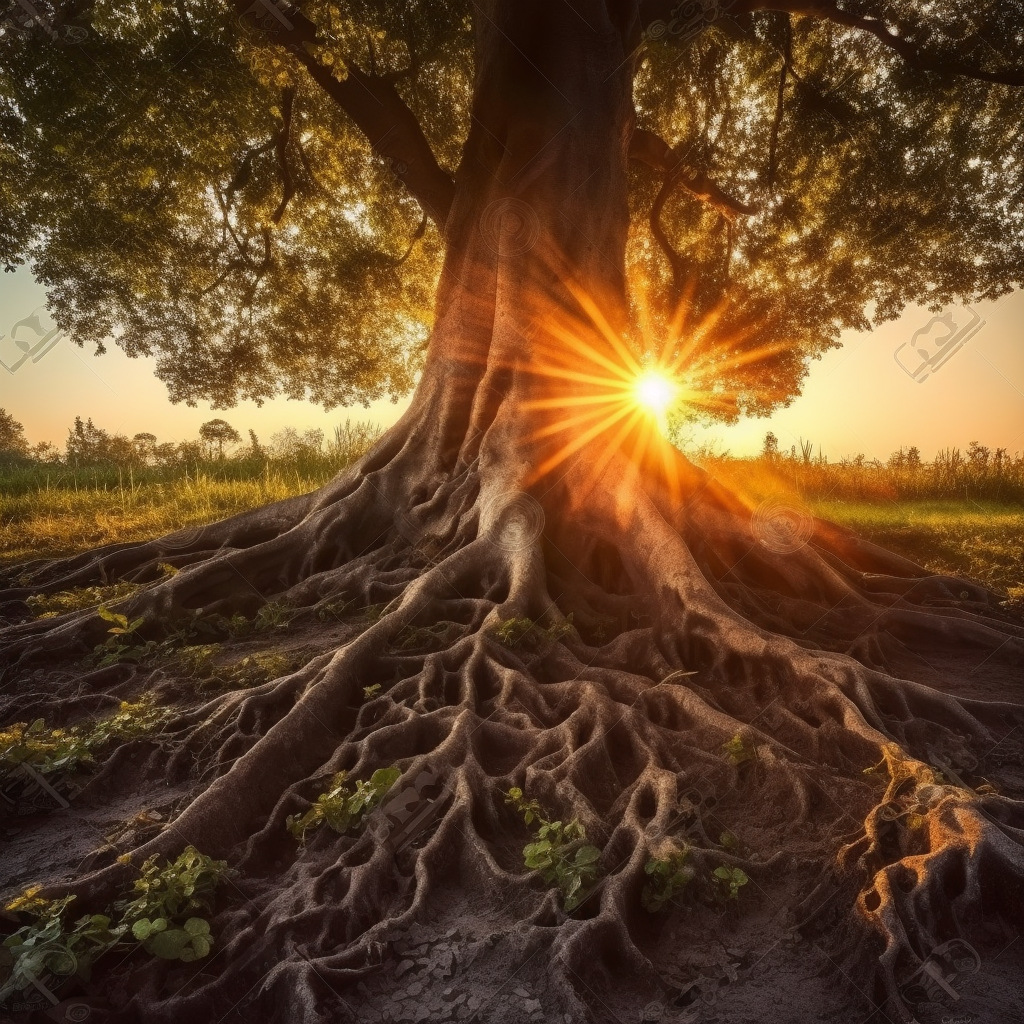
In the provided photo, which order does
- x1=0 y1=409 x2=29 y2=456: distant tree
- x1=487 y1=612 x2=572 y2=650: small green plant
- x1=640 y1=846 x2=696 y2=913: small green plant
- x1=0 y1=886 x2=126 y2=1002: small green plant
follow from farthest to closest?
x1=0 y1=409 x2=29 y2=456: distant tree
x1=487 y1=612 x2=572 y2=650: small green plant
x1=640 y1=846 x2=696 y2=913: small green plant
x1=0 y1=886 x2=126 y2=1002: small green plant

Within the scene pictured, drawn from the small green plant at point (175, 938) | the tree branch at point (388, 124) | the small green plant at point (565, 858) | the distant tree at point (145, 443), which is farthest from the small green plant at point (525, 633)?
the distant tree at point (145, 443)

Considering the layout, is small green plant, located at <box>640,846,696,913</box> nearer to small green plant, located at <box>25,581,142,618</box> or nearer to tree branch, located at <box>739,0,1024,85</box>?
small green plant, located at <box>25,581,142,618</box>

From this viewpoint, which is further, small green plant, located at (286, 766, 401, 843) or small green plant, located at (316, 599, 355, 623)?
small green plant, located at (316, 599, 355, 623)

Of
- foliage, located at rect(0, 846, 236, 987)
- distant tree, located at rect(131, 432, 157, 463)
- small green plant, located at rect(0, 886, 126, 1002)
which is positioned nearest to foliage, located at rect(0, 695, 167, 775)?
foliage, located at rect(0, 846, 236, 987)

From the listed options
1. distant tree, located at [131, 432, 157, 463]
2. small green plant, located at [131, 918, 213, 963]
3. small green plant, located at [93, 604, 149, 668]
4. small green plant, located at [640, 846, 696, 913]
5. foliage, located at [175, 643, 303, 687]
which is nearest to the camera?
small green plant, located at [131, 918, 213, 963]

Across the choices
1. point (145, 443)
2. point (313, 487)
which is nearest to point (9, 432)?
point (145, 443)

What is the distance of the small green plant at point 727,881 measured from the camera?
3.58 meters

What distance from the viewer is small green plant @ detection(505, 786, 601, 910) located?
3572 mm

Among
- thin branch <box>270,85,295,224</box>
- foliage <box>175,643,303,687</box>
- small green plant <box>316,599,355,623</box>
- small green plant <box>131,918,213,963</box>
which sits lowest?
small green plant <box>131,918,213,963</box>

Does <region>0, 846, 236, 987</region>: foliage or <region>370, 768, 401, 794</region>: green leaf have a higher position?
<region>370, 768, 401, 794</region>: green leaf

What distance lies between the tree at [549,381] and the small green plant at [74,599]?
557 millimetres

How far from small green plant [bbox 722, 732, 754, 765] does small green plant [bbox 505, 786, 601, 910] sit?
1.18 meters

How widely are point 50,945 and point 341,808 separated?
1460 mm

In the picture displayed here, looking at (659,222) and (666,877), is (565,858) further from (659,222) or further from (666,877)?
(659,222)
